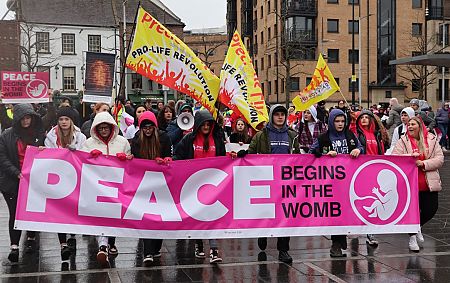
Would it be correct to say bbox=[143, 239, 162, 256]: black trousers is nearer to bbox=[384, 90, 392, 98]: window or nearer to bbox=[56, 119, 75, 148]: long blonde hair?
bbox=[56, 119, 75, 148]: long blonde hair

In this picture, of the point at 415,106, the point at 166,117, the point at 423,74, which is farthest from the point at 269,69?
the point at 166,117

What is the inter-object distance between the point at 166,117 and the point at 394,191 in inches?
159

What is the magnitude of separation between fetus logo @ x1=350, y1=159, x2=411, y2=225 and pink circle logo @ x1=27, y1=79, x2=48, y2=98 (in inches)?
290

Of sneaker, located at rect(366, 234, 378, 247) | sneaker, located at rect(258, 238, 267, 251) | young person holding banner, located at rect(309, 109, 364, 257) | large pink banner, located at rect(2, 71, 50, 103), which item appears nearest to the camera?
young person holding banner, located at rect(309, 109, 364, 257)

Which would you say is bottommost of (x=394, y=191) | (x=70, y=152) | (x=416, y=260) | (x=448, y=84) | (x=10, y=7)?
(x=416, y=260)

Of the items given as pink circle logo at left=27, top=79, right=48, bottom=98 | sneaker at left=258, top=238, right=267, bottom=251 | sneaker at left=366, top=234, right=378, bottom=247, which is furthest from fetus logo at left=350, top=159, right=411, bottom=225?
pink circle logo at left=27, top=79, right=48, bottom=98

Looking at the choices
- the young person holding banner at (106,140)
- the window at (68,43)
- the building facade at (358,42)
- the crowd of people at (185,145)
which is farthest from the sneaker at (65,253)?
the window at (68,43)

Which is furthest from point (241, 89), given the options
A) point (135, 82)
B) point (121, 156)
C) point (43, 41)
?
point (135, 82)

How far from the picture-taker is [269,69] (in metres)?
60.9

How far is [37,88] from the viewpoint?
1255 centimetres

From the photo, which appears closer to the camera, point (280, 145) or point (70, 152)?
point (70, 152)

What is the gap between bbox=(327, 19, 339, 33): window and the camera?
2224 inches

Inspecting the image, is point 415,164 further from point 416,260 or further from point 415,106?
point 415,106

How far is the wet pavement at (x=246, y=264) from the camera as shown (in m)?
6.55
